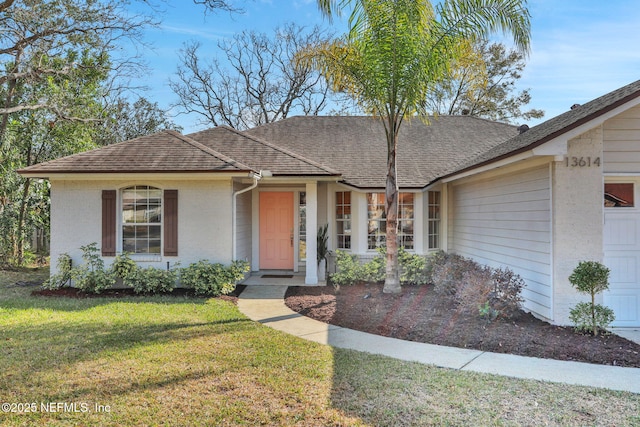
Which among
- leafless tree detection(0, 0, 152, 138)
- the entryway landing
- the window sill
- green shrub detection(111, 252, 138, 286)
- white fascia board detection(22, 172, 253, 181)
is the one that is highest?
leafless tree detection(0, 0, 152, 138)

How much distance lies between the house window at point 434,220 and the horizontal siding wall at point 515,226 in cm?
100

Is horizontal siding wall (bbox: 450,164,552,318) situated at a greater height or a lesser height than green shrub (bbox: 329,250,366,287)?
greater

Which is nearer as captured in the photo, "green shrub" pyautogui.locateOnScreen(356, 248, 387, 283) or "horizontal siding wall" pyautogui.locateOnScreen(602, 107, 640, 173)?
"horizontal siding wall" pyautogui.locateOnScreen(602, 107, 640, 173)

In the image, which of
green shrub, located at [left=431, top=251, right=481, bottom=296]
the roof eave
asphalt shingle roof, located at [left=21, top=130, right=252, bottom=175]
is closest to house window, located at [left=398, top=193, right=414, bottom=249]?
green shrub, located at [left=431, top=251, right=481, bottom=296]

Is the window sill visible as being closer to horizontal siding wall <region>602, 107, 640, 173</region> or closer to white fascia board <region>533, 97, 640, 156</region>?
white fascia board <region>533, 97, 640, 156</region>

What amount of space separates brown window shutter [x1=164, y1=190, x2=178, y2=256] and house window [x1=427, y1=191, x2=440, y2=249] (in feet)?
23.1

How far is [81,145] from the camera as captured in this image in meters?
15.4

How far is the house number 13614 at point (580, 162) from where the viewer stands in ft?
20.4

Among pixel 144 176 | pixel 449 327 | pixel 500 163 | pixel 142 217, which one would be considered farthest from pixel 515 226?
pixel 142 217

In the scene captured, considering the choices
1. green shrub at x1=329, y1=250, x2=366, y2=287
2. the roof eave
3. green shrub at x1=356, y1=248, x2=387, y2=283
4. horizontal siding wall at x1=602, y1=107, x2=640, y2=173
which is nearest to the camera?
horizontal siding wall at x1=602, y1=107, x2=640, y2=173

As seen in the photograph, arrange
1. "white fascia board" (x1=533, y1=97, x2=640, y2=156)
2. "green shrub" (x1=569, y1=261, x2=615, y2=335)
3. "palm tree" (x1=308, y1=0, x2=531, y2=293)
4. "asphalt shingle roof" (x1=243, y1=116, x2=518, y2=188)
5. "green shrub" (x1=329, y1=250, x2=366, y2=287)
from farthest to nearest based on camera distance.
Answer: "asphalt shingle roof" (x1=243, y1=116, x2=518, y2=188), "green shrub" (x1=329, y1=250, x2=366, y2=287), "palm tree" (x1=308, y1=0, x2=531, y2=293), "white fascia board" (x1=533, y1=97, x2=640, y2=156), "green shrub" (x1=569, y1=261, x2=615, y2=335)

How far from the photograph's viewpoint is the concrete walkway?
443 cm

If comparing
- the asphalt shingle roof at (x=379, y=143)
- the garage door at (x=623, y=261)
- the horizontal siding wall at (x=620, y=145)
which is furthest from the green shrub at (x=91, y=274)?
the horizontal siding wall at (x=620, y=145)

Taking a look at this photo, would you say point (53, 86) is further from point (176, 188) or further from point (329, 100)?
point (329, 100)
